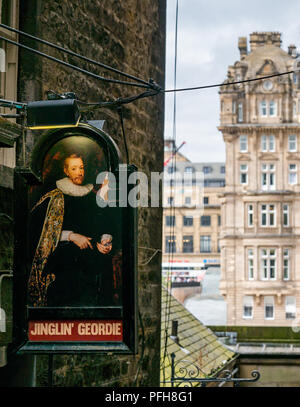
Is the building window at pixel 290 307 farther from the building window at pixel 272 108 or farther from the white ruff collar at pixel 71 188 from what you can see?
the white ruff collar at pixel 71 188

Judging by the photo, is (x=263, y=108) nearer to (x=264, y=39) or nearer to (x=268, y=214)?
(x=264, y=39)

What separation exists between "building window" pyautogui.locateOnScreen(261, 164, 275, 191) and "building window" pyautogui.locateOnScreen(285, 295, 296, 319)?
27.0 ft

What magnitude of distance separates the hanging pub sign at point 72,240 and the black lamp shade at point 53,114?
96mm

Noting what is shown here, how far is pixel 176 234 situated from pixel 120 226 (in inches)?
3016

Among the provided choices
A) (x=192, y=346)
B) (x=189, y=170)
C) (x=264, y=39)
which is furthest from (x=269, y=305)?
(x=192, y=346)

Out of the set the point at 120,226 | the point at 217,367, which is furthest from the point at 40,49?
the point at 217,367

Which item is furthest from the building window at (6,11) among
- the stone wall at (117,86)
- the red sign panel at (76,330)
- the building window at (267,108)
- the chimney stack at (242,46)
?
the chimney stack at (242,46)

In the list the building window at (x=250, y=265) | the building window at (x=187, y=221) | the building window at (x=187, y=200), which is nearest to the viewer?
the building window at (x=250, y=265)

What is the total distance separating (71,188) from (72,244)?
1.27 feet

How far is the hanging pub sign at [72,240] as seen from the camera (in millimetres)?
4871

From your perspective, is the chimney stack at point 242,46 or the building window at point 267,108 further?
the chimney stack at point 242,46

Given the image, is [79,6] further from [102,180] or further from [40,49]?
[102,180]

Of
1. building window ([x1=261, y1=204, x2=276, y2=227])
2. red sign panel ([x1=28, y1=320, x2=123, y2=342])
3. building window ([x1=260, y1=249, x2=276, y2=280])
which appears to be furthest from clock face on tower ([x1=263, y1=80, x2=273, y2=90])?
red sign panel ([x1=28, y1=320, x2=123, y2=342])

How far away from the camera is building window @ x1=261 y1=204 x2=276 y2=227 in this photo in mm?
53594
